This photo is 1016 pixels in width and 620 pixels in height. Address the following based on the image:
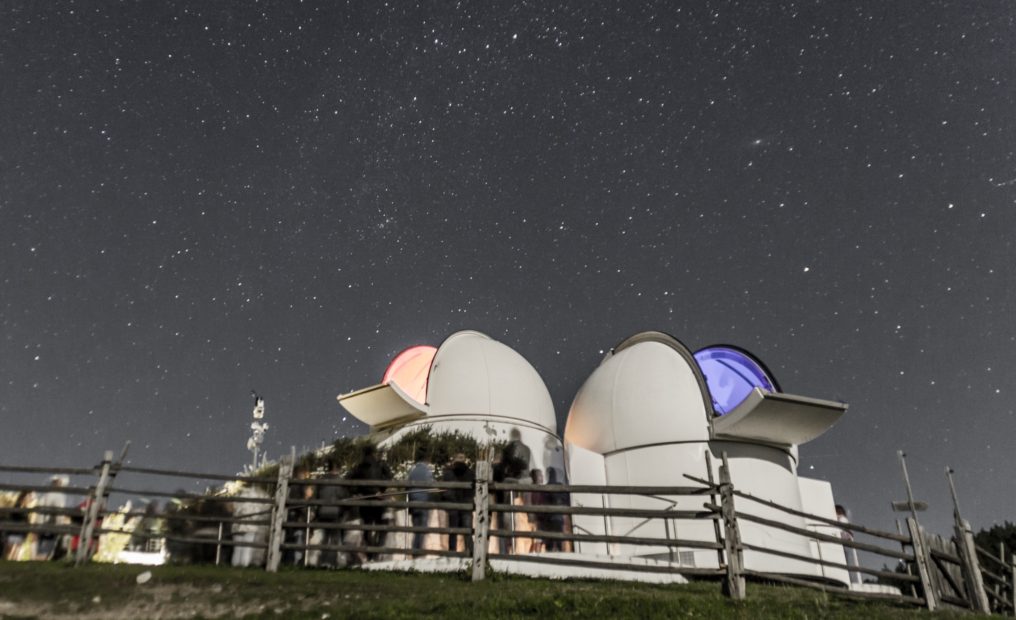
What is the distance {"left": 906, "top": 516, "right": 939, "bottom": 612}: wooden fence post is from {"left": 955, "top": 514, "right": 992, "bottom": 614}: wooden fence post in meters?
0.67

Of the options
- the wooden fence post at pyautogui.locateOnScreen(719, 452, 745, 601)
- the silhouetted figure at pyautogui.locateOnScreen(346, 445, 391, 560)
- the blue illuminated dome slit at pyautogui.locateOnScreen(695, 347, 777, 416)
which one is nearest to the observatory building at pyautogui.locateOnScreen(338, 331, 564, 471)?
the blue illuminated dome slit at pyautogui.locateOnScreen(695, 347, 777, 416)

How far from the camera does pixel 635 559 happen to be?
1585cm

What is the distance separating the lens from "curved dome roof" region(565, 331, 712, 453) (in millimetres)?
20203

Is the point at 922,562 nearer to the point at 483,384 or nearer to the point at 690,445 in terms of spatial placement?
the point at 690,445

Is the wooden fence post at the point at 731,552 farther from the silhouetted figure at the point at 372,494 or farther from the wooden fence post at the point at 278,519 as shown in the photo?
the wooden fence post at the point at 278,519

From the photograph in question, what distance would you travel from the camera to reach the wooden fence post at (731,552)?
32.2 ft

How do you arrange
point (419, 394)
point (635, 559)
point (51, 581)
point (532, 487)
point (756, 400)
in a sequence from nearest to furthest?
point (51, 581) → point (532, 487) → point (635, 559) → point (756, 400) → point (419, 394)

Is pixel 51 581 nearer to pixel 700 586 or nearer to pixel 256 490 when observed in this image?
pixel 256 490

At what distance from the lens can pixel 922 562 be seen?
38.1ft

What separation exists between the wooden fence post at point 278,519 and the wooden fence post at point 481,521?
3299mm

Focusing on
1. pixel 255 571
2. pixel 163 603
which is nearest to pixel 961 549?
pixel 255 571

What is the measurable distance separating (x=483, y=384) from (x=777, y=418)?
902 cm

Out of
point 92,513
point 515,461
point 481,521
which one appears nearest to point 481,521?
point 481,521

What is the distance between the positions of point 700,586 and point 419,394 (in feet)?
46.5
